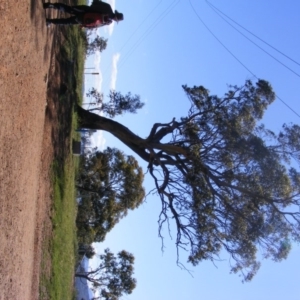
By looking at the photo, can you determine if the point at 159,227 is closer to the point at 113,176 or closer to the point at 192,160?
the point at 192,160

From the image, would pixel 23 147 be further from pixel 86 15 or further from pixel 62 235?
pixel 62 235

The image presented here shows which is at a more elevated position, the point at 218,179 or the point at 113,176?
the point at 113,176

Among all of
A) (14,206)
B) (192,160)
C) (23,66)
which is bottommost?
(14,206)

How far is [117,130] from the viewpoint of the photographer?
69.8 feet

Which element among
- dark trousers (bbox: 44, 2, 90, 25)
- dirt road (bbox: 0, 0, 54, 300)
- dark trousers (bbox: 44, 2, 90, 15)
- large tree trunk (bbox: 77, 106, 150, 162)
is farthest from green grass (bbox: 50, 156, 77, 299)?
dark trousers (bbox: 44, 2, 90, 15)

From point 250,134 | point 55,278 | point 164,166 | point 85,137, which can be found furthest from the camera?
point 85,137

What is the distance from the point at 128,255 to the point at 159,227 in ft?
45.3

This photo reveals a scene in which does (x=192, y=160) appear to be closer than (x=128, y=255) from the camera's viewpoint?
Yes

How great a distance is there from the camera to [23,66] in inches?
436

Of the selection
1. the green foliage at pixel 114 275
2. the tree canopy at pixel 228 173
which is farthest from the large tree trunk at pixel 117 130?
the green foliage at pixel 114 275

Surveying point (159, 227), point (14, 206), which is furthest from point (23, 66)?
point (159, 227)

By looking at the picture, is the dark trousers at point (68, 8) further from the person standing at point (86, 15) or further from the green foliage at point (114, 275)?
the green foliage at point (114, 275)

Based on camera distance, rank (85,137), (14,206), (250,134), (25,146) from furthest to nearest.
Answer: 1. (85,137)
2. (250,134)
3. (25,146)
4. (14,206)

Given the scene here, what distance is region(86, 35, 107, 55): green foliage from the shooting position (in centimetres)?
2922
